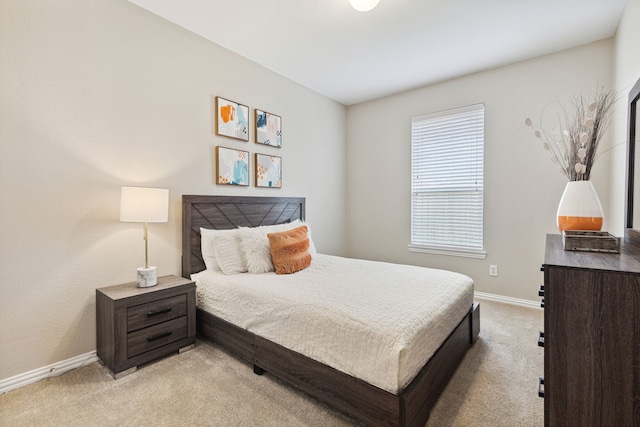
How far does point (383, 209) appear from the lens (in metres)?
4.25

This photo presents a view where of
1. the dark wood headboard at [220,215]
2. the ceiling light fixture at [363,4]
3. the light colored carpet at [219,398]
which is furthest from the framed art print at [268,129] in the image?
the light colored carpet at [219,398]

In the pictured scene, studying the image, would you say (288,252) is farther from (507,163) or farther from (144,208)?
(507,163)

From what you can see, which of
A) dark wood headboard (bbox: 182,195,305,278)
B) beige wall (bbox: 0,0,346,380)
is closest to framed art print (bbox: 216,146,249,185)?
beige wall (bbox: 0,0,346,380)

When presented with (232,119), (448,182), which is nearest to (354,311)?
(232,119)

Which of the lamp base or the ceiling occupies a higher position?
the ceiling

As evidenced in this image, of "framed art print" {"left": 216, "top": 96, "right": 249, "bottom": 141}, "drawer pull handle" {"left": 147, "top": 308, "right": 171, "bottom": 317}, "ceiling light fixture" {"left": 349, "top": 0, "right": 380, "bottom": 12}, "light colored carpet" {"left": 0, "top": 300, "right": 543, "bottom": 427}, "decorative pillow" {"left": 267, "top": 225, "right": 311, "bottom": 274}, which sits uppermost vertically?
"ceiling light fixture" {"left": 349, "top": 0, "right": 380, "bottom": 12}

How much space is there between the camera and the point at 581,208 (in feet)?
5.48

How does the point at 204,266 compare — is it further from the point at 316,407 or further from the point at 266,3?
the point at 266,3

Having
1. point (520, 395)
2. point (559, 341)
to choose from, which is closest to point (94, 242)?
point (559, 341)

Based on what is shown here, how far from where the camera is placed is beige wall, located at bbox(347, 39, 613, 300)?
2.91m

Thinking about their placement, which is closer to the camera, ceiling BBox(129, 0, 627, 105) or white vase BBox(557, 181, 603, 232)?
white vase BBox(557, 181, 603, 232)

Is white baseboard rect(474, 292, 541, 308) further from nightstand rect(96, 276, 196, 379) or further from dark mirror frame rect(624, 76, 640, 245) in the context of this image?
nightstand rect(96, 276, 196, 379)

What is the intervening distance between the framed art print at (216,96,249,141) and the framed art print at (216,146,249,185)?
167 mm

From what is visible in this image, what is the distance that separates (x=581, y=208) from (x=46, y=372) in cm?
349
